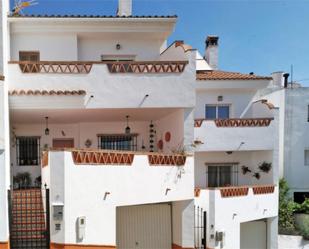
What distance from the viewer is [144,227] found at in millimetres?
9602

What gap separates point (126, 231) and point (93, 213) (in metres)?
3.31

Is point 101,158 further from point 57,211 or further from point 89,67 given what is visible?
point 89,67

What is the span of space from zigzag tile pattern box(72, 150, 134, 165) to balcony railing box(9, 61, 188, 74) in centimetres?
353

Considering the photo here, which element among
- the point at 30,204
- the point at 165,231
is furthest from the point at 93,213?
the point at 165,231

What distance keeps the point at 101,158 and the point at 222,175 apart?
8827 millimetres

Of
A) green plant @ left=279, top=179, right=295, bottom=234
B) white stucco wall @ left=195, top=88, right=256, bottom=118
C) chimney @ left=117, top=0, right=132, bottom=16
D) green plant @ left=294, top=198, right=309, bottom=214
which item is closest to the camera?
chimney @ left=117, top=0, right=132, bottom=16

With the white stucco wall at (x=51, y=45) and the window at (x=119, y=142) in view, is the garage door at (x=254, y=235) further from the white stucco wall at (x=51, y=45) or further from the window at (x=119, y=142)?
the white stucco wall at (x=51, y=45)

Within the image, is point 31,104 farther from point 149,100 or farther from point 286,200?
point 286,200

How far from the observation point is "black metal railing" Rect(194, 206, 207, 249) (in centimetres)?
1017

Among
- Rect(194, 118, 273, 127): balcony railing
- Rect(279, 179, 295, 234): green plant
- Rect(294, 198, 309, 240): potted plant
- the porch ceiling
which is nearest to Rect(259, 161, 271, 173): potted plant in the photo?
Rect(194, 118, 273, 127): balcony railing

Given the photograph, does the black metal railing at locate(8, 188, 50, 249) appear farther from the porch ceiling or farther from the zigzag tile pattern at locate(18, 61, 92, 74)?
the zigzag tile pattern at locate(18, 61, 92, 74)

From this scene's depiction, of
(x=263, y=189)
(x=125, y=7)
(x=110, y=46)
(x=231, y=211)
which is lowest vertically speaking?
(x=231, y=211)

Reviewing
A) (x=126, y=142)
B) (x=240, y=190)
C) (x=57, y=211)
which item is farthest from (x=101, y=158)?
(x=240, y=190)

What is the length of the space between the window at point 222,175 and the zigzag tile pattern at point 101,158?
7.29 metres
